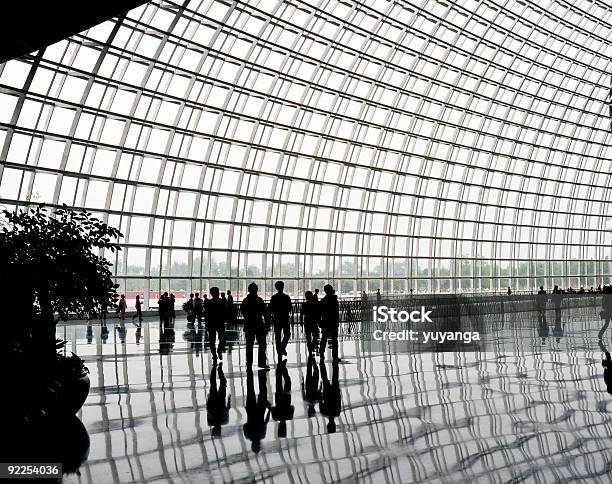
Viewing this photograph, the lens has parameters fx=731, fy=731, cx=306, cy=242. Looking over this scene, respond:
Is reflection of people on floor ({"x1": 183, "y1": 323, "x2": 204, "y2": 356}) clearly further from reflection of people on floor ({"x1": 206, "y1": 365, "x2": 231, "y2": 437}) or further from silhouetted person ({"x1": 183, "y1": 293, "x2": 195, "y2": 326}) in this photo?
reflection of people on floor ({"x1": 206, "y1": 365, "x2": 231, "y2": 437})

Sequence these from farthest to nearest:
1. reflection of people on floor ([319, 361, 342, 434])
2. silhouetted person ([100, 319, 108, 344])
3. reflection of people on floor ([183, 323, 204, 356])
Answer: silhouetted person ([100, 319, 108, 344]), reflection of people on floor ([183, 323, 204, 356]), reflection of people on floor ([319, 361, 342, 434])

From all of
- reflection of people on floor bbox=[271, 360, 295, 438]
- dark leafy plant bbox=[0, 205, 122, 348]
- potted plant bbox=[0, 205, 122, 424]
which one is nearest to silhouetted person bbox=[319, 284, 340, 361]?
reflection of people on floor bbox=[271, 360, 295, 438]

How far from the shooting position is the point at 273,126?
3722cm

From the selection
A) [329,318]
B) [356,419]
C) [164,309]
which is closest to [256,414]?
[356,419]

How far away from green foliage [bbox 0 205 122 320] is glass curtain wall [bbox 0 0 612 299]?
19.6 metres

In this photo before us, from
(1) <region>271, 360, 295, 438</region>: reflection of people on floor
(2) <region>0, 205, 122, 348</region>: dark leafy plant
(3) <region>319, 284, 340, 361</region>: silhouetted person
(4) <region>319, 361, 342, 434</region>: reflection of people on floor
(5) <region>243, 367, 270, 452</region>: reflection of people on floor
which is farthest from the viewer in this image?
(3) <region>319, 284, 340, 361</region>: silhouetted person

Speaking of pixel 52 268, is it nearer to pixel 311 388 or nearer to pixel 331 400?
pixel 331 400

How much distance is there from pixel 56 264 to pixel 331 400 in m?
3.55

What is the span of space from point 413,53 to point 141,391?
3408 cm

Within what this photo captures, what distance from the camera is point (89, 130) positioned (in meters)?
30.0

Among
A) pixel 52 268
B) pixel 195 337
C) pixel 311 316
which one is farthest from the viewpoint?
pixel 195 337

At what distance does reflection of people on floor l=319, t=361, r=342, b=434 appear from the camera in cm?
738

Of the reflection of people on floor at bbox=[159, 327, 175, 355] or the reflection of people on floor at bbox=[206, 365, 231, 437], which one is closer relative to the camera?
the reflection of people on floor at bbox=[206, 365, 231, 437]

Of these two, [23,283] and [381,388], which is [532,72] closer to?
[381,388]
